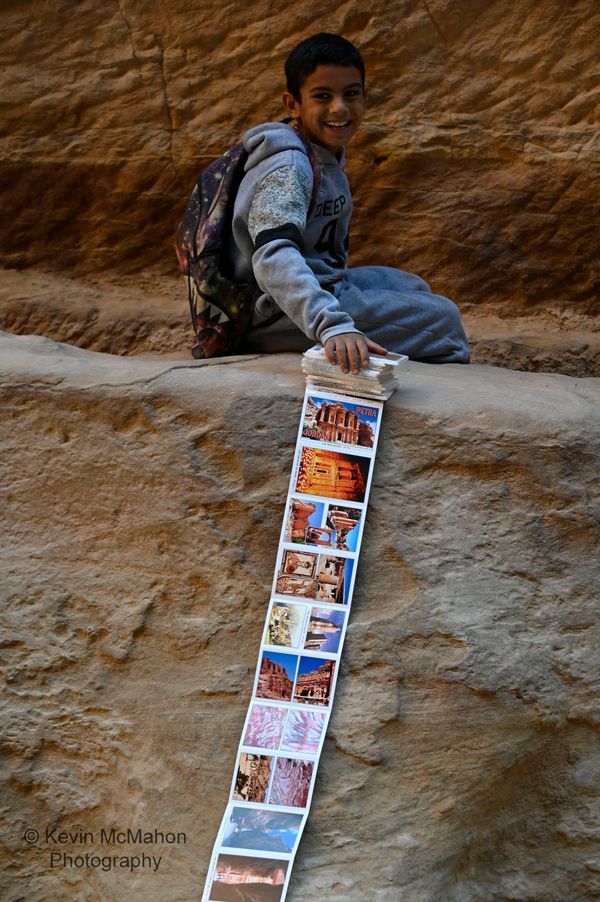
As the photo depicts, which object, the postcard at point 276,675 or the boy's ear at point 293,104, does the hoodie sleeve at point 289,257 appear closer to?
the boy's ear at point 293,104

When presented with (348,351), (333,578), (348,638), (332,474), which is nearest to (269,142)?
(348,351)

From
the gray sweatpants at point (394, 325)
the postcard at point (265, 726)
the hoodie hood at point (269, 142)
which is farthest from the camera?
the gray sweatpants at point (394, 325)

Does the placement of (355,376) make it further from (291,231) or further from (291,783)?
(291,783)

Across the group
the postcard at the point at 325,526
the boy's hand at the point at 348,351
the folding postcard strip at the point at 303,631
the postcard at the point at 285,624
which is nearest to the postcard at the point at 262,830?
the folding postcard strip at the point at 303,631

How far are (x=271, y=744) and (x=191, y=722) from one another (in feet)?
0.52

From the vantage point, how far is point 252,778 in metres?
1.97

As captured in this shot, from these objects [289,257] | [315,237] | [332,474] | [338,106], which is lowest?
[332,474]

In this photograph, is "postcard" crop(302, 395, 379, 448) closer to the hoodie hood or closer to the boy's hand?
the boy's hand

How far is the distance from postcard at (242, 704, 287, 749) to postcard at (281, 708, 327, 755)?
1cm

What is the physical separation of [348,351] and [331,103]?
62 centimetres

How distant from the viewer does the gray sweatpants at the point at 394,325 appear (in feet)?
7.84

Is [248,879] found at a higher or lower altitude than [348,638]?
lower

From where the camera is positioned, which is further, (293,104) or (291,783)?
(293,104)

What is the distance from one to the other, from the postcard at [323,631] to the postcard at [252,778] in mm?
204
